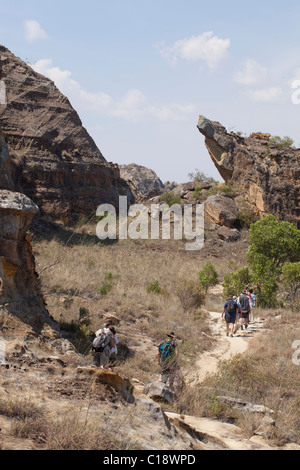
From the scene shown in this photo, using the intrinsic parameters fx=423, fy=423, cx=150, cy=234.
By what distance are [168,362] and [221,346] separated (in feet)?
10.7

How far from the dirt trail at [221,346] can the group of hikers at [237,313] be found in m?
0.19

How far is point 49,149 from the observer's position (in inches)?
968

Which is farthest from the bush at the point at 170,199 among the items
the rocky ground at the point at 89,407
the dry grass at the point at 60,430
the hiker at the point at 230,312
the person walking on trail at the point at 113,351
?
the dry grass at the point at 60,430

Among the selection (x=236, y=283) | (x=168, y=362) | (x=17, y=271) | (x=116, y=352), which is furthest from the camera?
(x=236, y=283)

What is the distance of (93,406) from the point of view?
4250mm

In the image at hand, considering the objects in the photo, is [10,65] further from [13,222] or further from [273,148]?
[13,222]

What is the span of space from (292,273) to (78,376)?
35.1 feet

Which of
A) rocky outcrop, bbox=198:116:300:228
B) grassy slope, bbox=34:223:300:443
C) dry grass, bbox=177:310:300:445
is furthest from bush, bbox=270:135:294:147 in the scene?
dry grass, bbox=177:310:300:445

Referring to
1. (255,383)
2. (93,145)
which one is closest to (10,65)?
(93,145)

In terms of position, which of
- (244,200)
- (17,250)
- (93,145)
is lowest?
(17,250)

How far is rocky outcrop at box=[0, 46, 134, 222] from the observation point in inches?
926

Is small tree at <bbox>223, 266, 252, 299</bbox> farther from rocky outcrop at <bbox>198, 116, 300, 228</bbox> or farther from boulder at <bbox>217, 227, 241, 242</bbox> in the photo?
rocky outcrop at <bbox>198, 116, 300, 228</bbox>

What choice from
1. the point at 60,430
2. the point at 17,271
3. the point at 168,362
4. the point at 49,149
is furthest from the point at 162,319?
the point at 49,149

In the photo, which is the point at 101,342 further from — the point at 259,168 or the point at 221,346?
the point at 259,168
